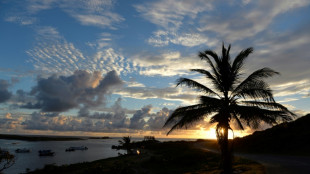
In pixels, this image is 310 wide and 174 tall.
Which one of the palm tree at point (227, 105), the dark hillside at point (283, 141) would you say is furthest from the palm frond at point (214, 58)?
the dark hillside at point (283, 141)

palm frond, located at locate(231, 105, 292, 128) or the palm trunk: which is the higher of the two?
palm frond, located at locate(231, 105, 292, 128)

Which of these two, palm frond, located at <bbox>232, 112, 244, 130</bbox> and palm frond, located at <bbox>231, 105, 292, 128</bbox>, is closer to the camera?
palm frond, located at <bbox>231, 105, 292, 128</bbox>

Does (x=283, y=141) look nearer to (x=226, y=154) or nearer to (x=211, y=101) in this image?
(x=226, y=154)

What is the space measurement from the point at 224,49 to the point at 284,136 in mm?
25259

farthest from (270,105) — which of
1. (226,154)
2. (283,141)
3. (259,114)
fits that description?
(283,141)

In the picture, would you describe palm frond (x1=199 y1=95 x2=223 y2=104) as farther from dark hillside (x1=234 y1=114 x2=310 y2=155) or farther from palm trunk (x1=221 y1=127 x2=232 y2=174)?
dark hillside (x1=234 y1=114 x2=310 y2=155)

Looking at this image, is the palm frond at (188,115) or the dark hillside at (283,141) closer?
the palm frond at (188,115)

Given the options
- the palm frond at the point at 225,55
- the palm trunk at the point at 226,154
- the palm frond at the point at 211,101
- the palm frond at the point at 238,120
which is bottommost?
the palm trunk at the point at 226,154

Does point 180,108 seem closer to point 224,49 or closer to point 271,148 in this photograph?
point 224,49

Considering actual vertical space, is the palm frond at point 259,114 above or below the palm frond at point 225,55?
below

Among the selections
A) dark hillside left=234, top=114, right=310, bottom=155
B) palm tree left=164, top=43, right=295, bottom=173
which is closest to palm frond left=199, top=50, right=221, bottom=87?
palm tree left=164, top=43, right=295, bottom=173

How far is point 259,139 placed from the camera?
3916 centimetres

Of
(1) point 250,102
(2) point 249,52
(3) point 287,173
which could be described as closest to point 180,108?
(1) point 250,102

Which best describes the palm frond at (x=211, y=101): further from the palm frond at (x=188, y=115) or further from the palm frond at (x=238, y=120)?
the palm frond at (x=238, y=120)
